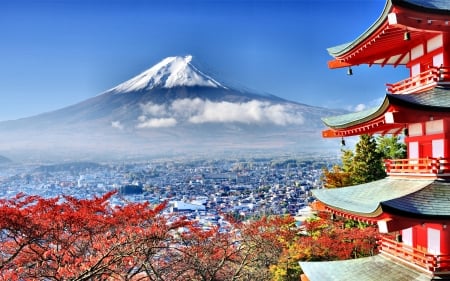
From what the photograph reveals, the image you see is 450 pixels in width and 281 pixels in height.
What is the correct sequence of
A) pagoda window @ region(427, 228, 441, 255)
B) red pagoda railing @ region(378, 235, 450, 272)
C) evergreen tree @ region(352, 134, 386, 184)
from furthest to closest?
evergreen tree @ region(352, 134, 386, 184), pagoda window @ region(427, 228, 441, 255), red pagoda railing @ region(378, 235, 450, 272)

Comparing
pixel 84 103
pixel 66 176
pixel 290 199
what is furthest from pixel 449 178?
pixel 84 103

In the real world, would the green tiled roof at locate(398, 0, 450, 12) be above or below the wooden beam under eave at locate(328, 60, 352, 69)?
above

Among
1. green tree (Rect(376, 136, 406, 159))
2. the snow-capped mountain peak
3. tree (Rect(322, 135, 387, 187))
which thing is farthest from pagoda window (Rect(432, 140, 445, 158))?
the snow-capped mountain peak

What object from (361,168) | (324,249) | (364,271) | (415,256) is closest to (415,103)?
(415,256)

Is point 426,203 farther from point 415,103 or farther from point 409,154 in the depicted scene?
point 409,154

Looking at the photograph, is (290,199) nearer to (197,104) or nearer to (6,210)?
(6,210)

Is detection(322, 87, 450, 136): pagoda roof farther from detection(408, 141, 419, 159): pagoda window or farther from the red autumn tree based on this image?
the red autumn tree
